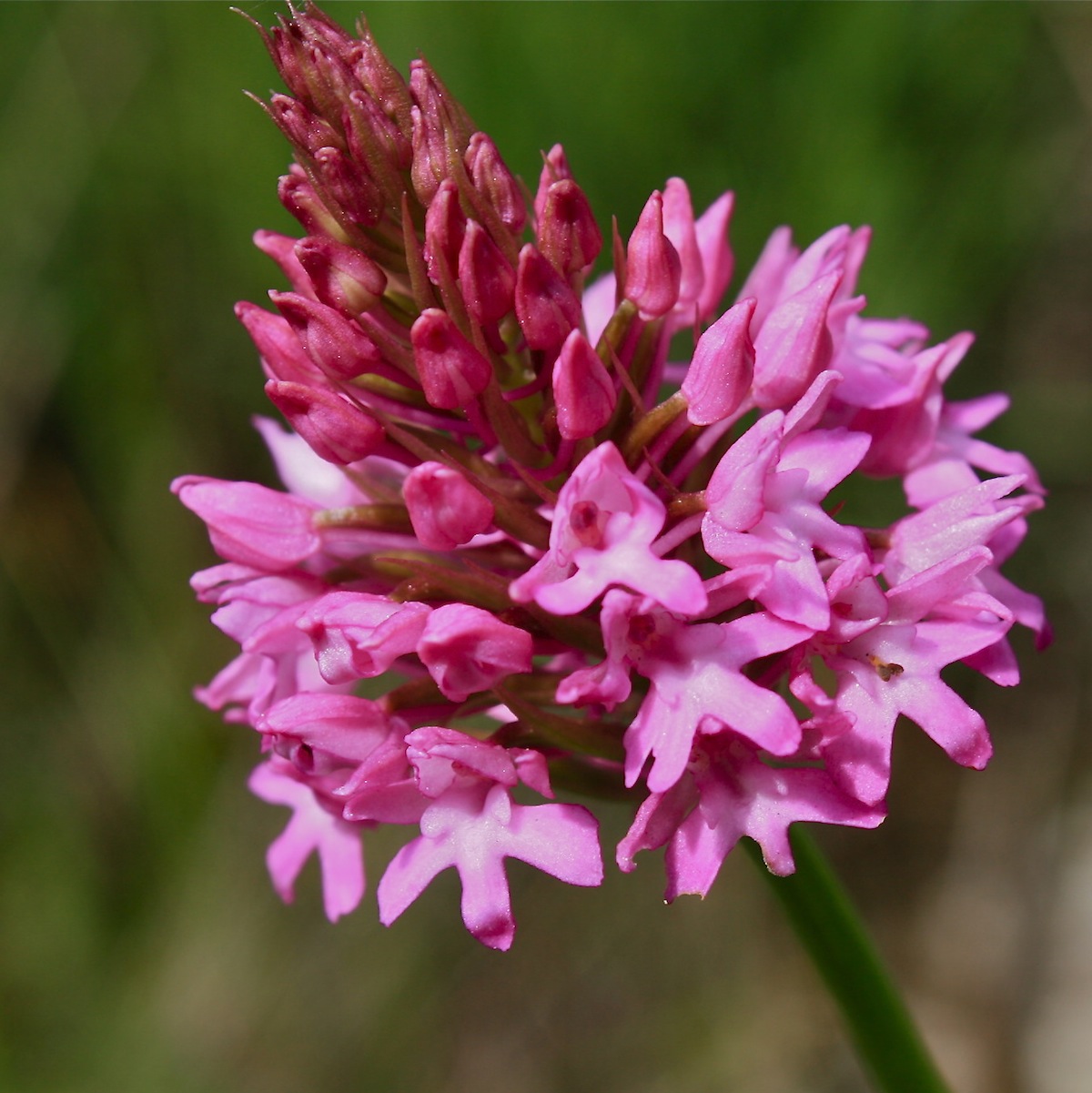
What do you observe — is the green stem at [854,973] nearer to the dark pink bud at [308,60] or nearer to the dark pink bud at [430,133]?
the dark pink bud at [430,133]

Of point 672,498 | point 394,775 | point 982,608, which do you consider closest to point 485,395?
point 672,498

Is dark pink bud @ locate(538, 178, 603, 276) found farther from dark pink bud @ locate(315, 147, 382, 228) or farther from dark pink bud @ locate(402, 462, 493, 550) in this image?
dark pink bud @ locate(402, 462, 493, 550)

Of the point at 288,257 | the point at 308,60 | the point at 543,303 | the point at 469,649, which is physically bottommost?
the point at 469,649

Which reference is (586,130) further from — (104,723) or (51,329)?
(104,723)

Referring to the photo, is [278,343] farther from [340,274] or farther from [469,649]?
[469,649]

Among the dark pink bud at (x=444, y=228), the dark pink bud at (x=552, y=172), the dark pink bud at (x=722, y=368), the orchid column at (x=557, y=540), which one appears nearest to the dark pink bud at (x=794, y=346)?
the orchid column at (x=557, y=540)

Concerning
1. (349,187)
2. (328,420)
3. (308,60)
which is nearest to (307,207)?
(349,187)
